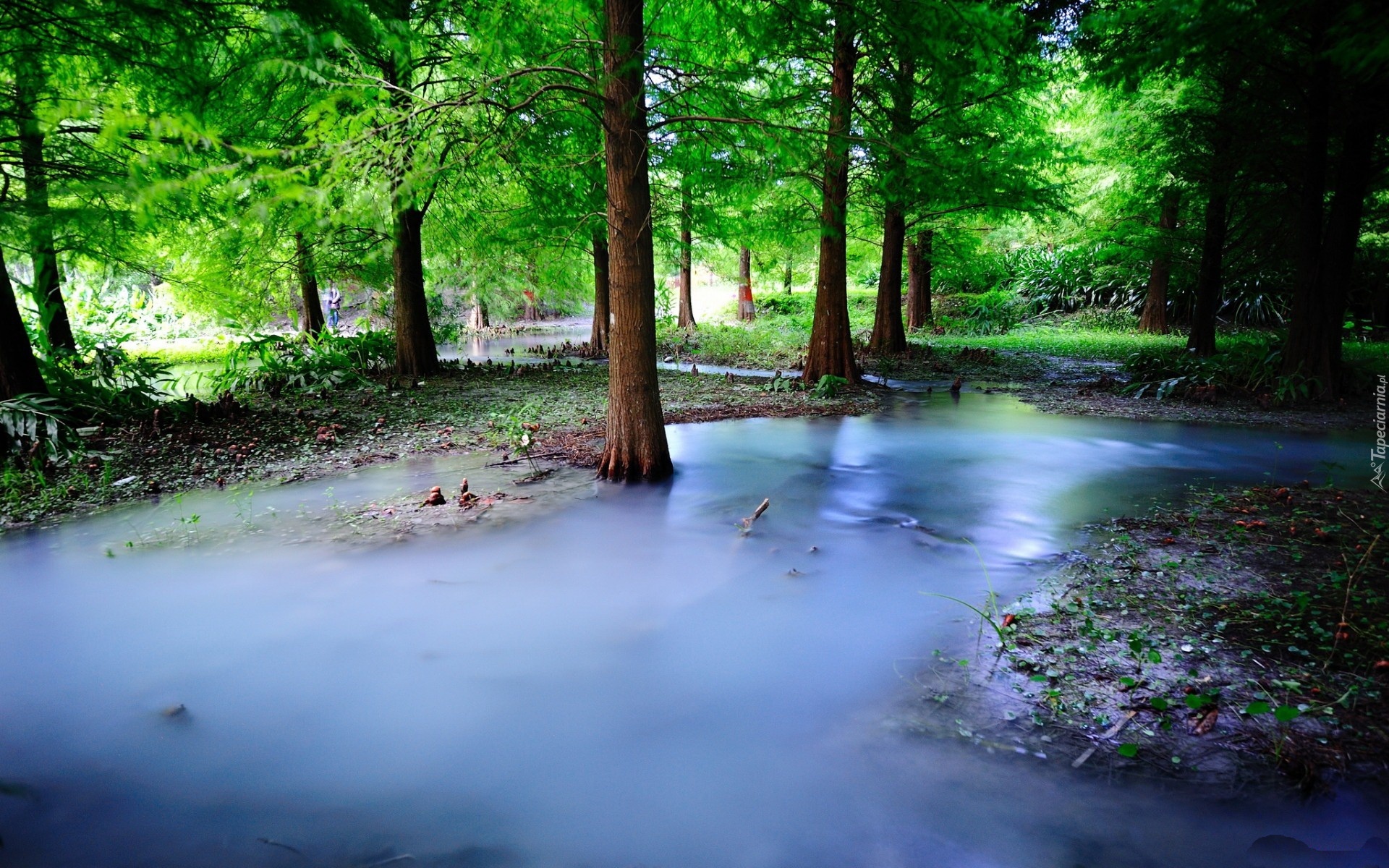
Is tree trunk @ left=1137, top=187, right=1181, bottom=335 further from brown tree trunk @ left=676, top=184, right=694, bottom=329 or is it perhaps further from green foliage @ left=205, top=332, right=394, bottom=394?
green foliage @ left=205, top=332, right=394, bottom=394

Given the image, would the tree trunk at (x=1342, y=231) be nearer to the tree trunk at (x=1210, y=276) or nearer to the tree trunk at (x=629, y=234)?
the tree trunk at (x=1210, y=276)

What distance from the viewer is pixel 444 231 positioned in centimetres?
1675

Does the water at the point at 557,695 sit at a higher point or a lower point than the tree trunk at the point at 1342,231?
lower

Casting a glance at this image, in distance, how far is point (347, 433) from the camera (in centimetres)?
1039

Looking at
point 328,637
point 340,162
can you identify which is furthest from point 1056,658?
point 340,162

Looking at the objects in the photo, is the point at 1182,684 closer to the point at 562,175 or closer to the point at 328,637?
the point at 328,637

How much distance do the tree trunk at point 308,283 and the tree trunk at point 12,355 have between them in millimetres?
4245

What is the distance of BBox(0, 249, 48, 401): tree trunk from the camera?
8414 millimetres

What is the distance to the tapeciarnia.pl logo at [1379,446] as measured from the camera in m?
7.85

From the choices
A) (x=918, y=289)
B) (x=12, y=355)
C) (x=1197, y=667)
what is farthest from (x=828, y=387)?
(x=918, y=289)

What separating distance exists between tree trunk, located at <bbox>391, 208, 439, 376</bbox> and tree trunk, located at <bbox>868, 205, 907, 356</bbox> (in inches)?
431

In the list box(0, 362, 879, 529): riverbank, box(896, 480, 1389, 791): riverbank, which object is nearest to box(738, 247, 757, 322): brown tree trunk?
box(0, 362, 879, 529): riverbank

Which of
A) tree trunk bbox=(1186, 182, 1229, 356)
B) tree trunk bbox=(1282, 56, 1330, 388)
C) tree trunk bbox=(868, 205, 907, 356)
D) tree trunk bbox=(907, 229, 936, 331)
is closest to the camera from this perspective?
tree trunk bbox=(1282, 56, 1330, 388)

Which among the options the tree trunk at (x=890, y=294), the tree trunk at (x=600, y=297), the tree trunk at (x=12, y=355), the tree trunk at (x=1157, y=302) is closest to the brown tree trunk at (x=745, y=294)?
the tree trunk at (x=600, y=297)
